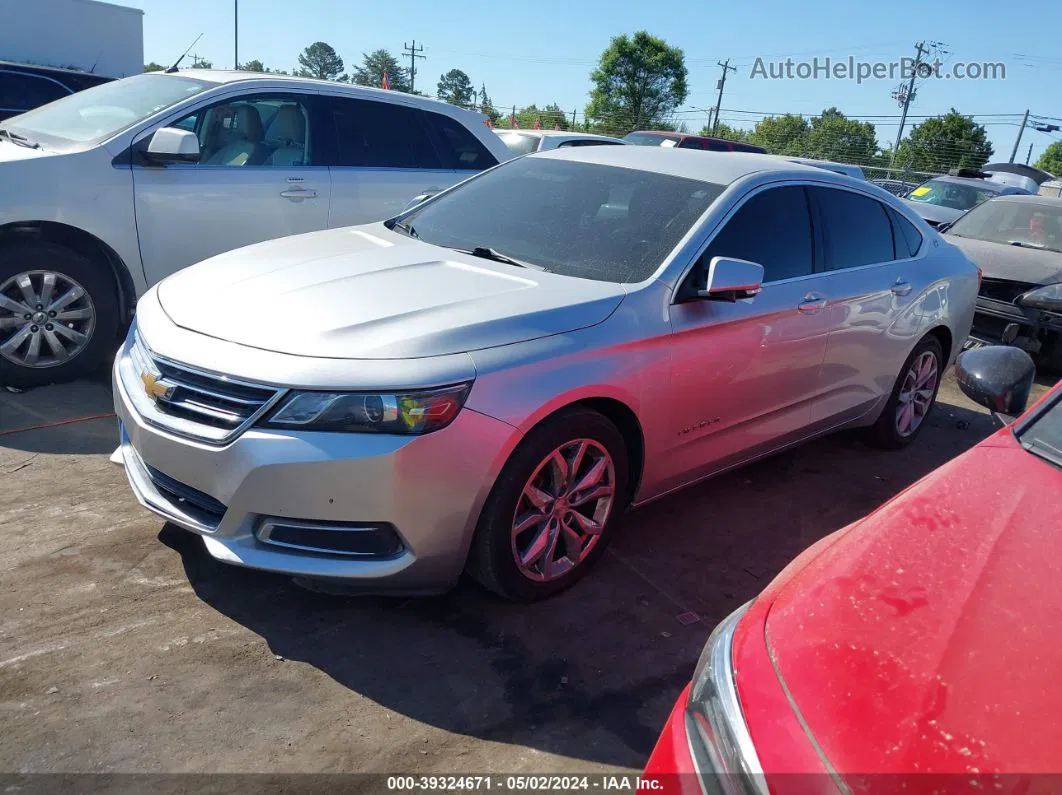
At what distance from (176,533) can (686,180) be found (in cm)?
272

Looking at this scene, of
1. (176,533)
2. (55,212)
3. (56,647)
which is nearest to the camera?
(56,647)

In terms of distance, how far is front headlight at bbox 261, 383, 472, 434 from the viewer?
2.76m

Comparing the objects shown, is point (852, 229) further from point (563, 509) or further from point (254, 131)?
point (254, 131)

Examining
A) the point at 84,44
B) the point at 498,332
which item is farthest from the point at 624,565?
the point at 84,44

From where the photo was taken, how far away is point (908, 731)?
1.44 meters

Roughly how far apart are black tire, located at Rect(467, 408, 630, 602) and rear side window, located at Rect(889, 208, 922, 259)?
2.60 meters

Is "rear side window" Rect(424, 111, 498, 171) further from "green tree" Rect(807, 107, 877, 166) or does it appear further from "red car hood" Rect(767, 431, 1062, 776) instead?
"green tree" Rect(807, 107, 877, 166)

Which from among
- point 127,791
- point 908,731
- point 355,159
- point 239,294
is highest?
point 355,159

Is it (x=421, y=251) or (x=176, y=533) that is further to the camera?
(x=421, y=251)

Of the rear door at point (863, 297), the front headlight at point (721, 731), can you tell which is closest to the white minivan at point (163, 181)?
the rear door at point (863, 297)

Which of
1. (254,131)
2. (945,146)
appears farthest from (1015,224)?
(945,146)

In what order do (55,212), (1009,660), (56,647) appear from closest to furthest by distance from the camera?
(1009,660) < (56,647) < (55,212)

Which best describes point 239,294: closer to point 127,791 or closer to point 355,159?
point 127,791

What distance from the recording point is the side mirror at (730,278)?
347 centimetres
